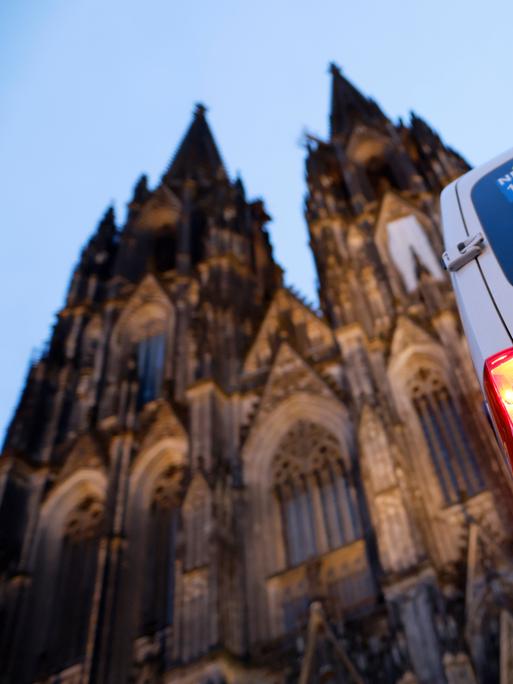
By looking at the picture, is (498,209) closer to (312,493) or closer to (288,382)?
(312,493)

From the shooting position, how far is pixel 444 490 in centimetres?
1529

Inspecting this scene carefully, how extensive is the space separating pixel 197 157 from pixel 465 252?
3244cm

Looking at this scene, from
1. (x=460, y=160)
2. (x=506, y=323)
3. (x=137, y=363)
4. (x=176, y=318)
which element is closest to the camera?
(x=506, y=323)

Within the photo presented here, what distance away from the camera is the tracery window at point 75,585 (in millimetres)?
16828

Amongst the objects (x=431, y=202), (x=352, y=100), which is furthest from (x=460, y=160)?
(x=352, y=100)

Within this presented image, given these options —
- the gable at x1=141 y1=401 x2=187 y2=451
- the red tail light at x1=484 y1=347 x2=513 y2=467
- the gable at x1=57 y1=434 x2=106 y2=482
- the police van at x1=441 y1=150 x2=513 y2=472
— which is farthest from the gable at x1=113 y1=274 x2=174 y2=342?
the red tail light at x1=484 y1=347 x2=513 y2=467

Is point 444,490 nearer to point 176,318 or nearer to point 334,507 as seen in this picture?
point 334,507

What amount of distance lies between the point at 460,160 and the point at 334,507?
45.8 feet

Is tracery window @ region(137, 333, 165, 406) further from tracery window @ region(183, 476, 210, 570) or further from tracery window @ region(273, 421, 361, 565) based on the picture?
tracery window @ region(183, 476, 210, 570)

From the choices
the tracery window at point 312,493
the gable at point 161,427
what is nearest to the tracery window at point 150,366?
the gable at point 161,427

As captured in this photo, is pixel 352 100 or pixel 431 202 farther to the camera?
pixel 352 100

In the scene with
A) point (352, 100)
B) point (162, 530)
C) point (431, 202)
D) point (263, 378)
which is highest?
point (352, 100)

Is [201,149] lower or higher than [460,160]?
higher

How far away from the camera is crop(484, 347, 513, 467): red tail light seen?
405 centimetres
